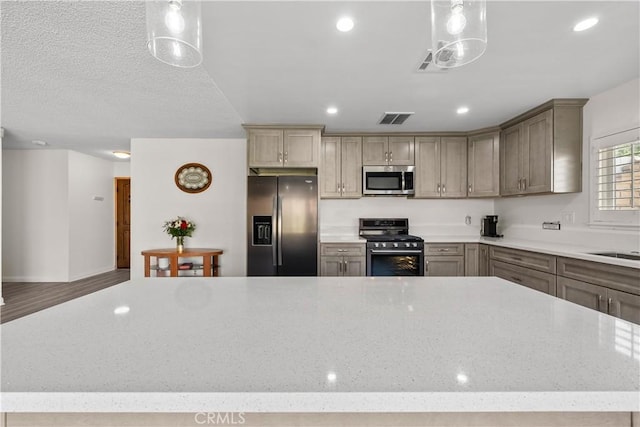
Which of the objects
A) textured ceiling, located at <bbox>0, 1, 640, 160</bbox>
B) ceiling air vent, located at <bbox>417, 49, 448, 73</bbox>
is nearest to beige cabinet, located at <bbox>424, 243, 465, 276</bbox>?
textured ceiling, located at <bbox>0, 1, 640, 160</bbox>

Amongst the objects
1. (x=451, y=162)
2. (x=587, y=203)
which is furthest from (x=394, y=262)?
(x=587, y=203)

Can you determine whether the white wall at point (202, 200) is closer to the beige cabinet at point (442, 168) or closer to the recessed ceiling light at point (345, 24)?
the beige cabinet at point (442, 168)

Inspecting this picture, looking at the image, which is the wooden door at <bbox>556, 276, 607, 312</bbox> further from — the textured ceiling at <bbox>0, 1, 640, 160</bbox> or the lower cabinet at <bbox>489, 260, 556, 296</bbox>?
the textured ceiling at <bbox>0, 1, 640, 160</bbox>

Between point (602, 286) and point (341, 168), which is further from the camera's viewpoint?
point (341, 168)

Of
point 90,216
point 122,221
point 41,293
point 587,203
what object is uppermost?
point 587,203

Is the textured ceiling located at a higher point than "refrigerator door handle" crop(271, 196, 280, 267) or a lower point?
higher

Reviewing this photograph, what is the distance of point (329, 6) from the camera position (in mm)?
1642

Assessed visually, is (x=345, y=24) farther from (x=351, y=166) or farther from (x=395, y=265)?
(x=395, y=265)

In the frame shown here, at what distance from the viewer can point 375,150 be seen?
13.3ft

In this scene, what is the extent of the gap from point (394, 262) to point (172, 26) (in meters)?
3.28

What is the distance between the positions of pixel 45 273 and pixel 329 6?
6.51 meters

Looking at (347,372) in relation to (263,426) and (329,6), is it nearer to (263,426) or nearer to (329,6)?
(263,426)

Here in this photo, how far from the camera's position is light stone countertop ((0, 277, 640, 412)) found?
20.1 inches

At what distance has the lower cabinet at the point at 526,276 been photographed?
2662 millimetres
